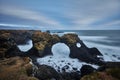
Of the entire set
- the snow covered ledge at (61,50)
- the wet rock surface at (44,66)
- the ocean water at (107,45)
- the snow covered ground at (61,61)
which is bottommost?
the ocean water at (107,45)

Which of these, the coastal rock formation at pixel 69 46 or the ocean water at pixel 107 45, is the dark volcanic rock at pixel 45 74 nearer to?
the coastal rock formation at pixel 69 46

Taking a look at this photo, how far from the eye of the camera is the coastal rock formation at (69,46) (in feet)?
58.0

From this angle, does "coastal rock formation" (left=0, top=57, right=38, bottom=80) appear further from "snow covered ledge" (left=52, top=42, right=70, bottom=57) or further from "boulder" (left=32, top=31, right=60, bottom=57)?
"snow covered ledge" (left=52, top=42, right=70, bottom=57)

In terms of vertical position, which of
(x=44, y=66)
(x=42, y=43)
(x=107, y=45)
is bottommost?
(x=107, y=45)

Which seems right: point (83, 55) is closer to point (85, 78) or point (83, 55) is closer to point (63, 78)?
point (63, 78)

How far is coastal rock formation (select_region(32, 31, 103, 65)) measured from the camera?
17672 millimetres

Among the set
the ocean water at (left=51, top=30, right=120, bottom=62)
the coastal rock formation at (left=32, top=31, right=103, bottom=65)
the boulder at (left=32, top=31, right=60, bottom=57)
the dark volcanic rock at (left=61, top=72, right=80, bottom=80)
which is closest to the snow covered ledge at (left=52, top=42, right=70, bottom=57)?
the coastal rock formation at (left=32, top=31, right=103, bottom=65)

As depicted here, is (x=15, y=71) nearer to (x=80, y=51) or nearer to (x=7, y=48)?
(x=7, y=48)

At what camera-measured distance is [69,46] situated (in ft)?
70.1

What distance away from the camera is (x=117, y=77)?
22.2ft

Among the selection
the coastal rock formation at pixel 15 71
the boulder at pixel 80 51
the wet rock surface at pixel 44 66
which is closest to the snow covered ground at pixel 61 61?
the wet rock surface at pixel 44 66

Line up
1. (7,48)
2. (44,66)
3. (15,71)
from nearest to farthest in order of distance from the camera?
(15,71) < (44,66) < (7,48)

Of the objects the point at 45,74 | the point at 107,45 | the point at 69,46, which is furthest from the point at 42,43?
the point at 107,45

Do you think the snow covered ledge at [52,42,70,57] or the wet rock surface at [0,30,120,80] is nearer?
the wet rock surface at [0,30,120,80]
